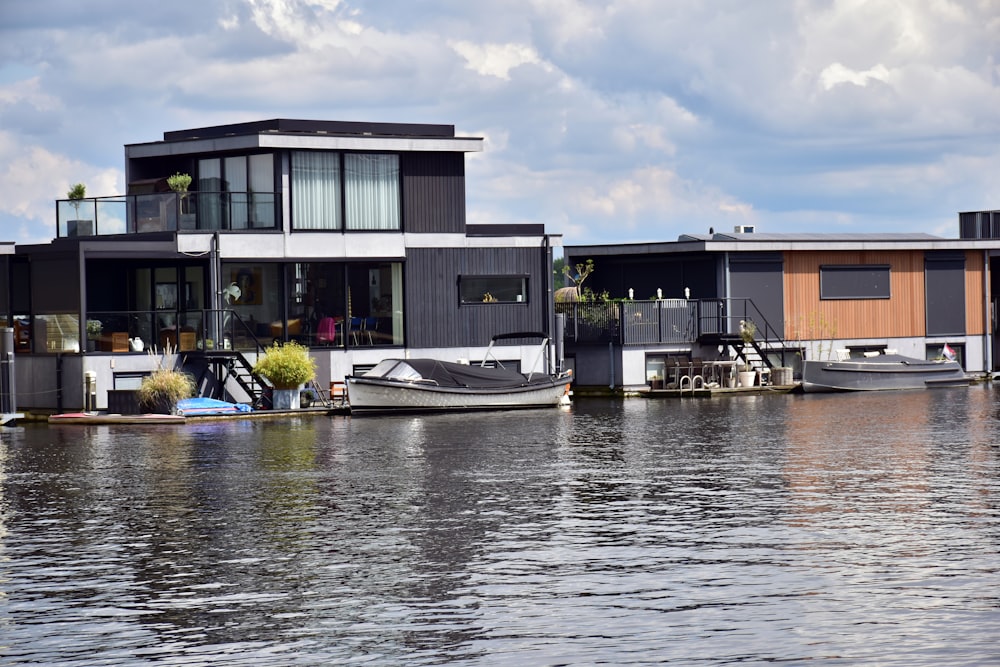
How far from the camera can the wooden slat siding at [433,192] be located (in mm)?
50000

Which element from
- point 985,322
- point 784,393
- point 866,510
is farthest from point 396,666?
point 985,322

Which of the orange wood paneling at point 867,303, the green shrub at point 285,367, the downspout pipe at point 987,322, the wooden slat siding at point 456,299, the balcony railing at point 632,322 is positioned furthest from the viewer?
the downspout pipe at point 987,322

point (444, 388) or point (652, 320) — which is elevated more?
point (652, 320)

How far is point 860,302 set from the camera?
59531mm

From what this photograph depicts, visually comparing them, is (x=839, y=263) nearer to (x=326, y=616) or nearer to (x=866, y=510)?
(x=866, y=510)

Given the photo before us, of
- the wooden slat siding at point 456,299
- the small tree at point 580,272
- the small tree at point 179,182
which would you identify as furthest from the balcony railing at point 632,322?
the small tree at point 179,182

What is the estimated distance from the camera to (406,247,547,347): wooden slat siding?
50.1m

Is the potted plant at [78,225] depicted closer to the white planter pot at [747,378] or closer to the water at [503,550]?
the water at [503,550]

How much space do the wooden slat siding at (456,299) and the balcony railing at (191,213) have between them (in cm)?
486

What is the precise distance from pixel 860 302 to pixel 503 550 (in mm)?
40880

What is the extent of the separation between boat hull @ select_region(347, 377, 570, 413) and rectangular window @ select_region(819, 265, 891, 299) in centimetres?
1521

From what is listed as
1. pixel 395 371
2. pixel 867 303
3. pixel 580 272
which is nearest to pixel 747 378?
pixel 867 303

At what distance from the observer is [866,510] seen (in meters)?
24.3

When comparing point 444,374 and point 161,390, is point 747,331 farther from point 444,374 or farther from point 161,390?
point 161,390
